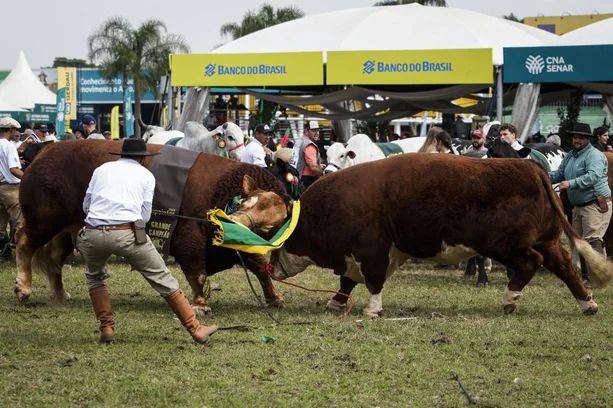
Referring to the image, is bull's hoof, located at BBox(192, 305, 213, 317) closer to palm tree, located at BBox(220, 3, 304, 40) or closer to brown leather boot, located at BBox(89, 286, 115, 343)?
brown leather boot, located at BBox(89, 286, 115, 343)

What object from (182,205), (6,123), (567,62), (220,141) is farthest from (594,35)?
(182,205)

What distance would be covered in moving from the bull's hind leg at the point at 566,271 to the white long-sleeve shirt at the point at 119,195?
432cm

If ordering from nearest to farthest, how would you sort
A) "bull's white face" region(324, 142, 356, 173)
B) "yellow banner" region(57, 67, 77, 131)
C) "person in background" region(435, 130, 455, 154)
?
"person in background" region(435, 130, 455, 154) → "bull's white face" region(324, 142, 356, 173) → "yellow banner" region(57, 67, 77, 131)

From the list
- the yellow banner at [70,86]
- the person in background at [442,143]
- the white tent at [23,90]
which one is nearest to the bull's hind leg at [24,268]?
the person in background at [442,143]

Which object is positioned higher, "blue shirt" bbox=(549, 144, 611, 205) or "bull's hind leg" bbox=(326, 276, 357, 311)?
"blue shirt" bbox=(549, 144, 611, 205)

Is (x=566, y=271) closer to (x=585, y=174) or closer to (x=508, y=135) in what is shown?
(x=585, y=174)

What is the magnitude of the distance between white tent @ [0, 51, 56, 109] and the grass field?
4178 centimetres

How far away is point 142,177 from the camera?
8812 mm

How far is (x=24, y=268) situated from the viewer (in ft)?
37.4

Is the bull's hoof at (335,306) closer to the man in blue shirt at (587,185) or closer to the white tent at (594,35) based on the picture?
the man in blue shirt at (587,185)

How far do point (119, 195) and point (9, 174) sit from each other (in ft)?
21.7

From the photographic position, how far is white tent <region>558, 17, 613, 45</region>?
2500 centimetres

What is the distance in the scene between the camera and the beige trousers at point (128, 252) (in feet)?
28.2

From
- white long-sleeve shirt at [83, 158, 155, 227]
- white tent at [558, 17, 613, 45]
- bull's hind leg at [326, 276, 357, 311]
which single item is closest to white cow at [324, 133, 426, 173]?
bull's hind leg at [326, 276, 357, 311]
